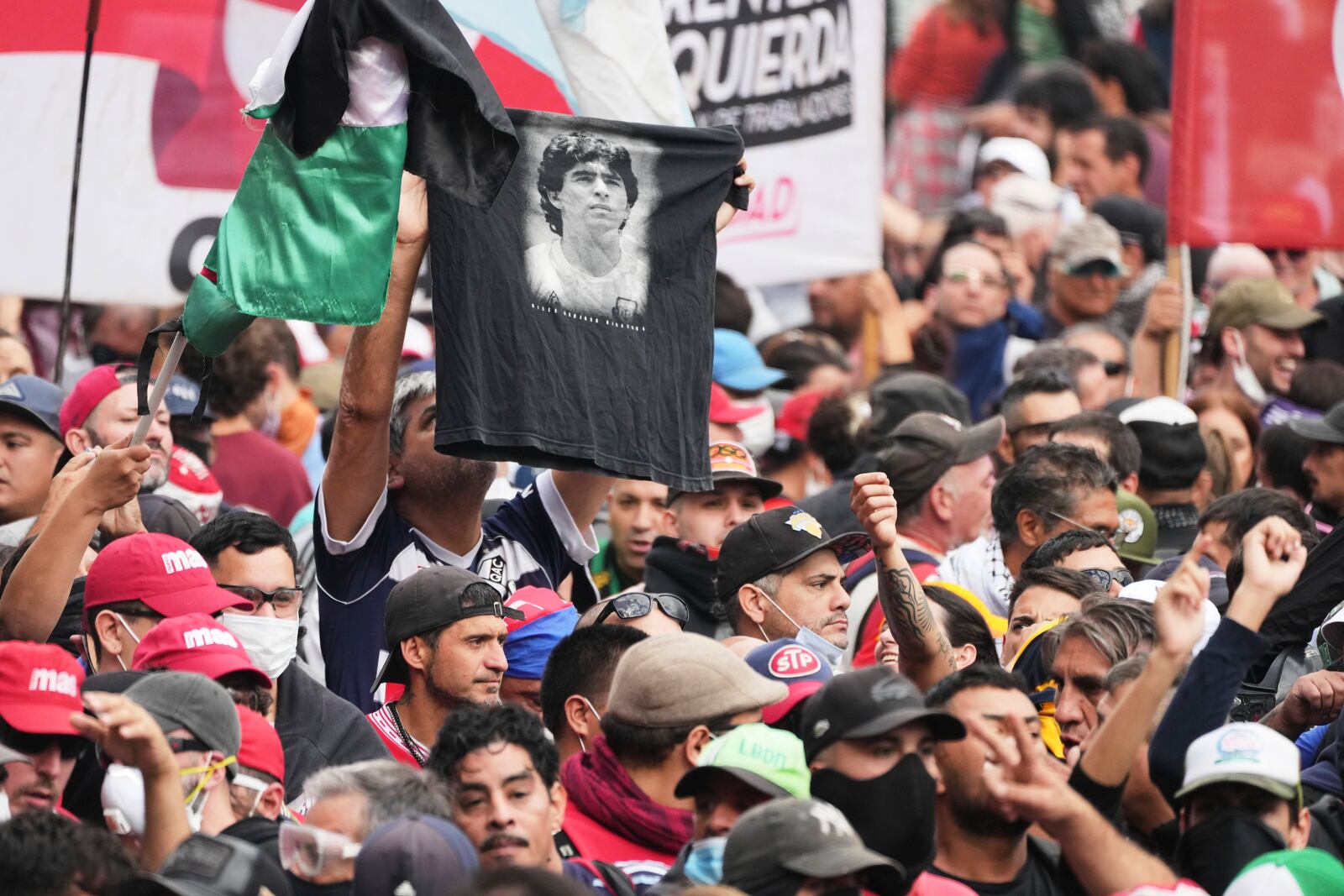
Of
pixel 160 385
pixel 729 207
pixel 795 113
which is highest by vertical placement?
pixel 729 207

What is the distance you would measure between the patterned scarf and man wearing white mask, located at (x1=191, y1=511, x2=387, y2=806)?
25.2 inches

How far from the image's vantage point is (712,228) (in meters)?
6.43

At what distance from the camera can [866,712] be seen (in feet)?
16.1

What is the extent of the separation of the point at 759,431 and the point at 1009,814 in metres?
4.73

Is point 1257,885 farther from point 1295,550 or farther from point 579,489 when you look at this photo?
point 579,489

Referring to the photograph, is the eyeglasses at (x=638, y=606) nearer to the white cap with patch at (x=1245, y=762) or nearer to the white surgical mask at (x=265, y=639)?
the white surgical mask at (x=265, y=639)

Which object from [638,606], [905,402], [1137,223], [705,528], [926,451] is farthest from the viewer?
[1137,223]

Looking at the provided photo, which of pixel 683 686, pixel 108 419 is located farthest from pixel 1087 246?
pixel 683 686

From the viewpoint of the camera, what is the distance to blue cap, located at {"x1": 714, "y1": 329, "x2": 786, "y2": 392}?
975 cm

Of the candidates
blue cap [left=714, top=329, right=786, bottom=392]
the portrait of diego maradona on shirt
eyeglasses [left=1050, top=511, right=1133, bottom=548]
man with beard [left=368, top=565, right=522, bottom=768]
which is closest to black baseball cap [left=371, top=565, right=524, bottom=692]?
man with beard [left=368, top=565, right=522, bottom=768]

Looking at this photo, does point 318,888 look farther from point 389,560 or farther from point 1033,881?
point 389,560

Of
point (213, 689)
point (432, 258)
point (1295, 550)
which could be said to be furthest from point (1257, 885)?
point (432, 258)

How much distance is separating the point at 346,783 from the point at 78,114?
3564mm

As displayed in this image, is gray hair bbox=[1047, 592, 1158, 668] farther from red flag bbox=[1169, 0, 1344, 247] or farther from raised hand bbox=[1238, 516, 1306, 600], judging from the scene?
red flag bbox=[1169, 0, 1344, 247]
